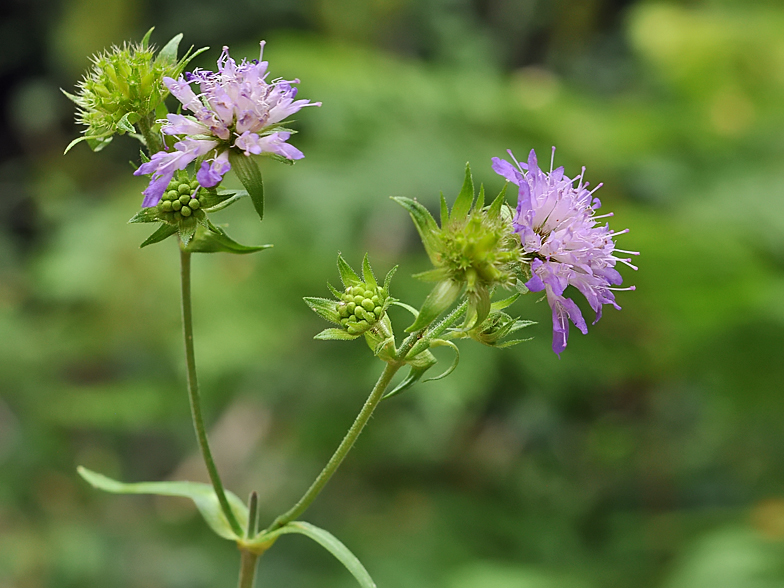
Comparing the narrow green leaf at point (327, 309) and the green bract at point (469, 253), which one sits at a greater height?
the green bract at point (469, 253)

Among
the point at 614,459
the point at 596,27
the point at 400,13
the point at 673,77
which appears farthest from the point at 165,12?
the point at 614,459

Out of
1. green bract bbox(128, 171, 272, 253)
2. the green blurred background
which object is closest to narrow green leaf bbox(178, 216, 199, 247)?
green bract bbox(128, 171, 272, 253)

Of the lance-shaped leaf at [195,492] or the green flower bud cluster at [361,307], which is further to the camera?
the lance-shaped leaf at [195,492]

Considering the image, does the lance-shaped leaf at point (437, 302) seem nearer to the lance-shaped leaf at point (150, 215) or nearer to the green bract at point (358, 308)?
the green bract at point (358, 308)

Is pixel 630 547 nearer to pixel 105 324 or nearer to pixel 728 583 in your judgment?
pixel 728 583

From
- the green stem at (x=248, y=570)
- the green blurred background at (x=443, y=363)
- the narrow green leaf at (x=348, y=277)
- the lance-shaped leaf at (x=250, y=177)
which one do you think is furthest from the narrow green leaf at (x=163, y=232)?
the green blurred background at (x=443, y=363)

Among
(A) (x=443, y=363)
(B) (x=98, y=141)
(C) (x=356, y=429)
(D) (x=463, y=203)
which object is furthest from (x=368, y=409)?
(A) (x=443, y=363)

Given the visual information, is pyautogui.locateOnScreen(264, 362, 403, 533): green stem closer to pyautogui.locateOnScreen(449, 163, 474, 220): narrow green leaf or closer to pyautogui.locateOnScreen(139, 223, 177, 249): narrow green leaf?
pyautogui.locateOnScreen(449, 163, 474, 220): narrow green leaf

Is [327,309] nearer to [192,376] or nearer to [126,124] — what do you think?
[192,376]
